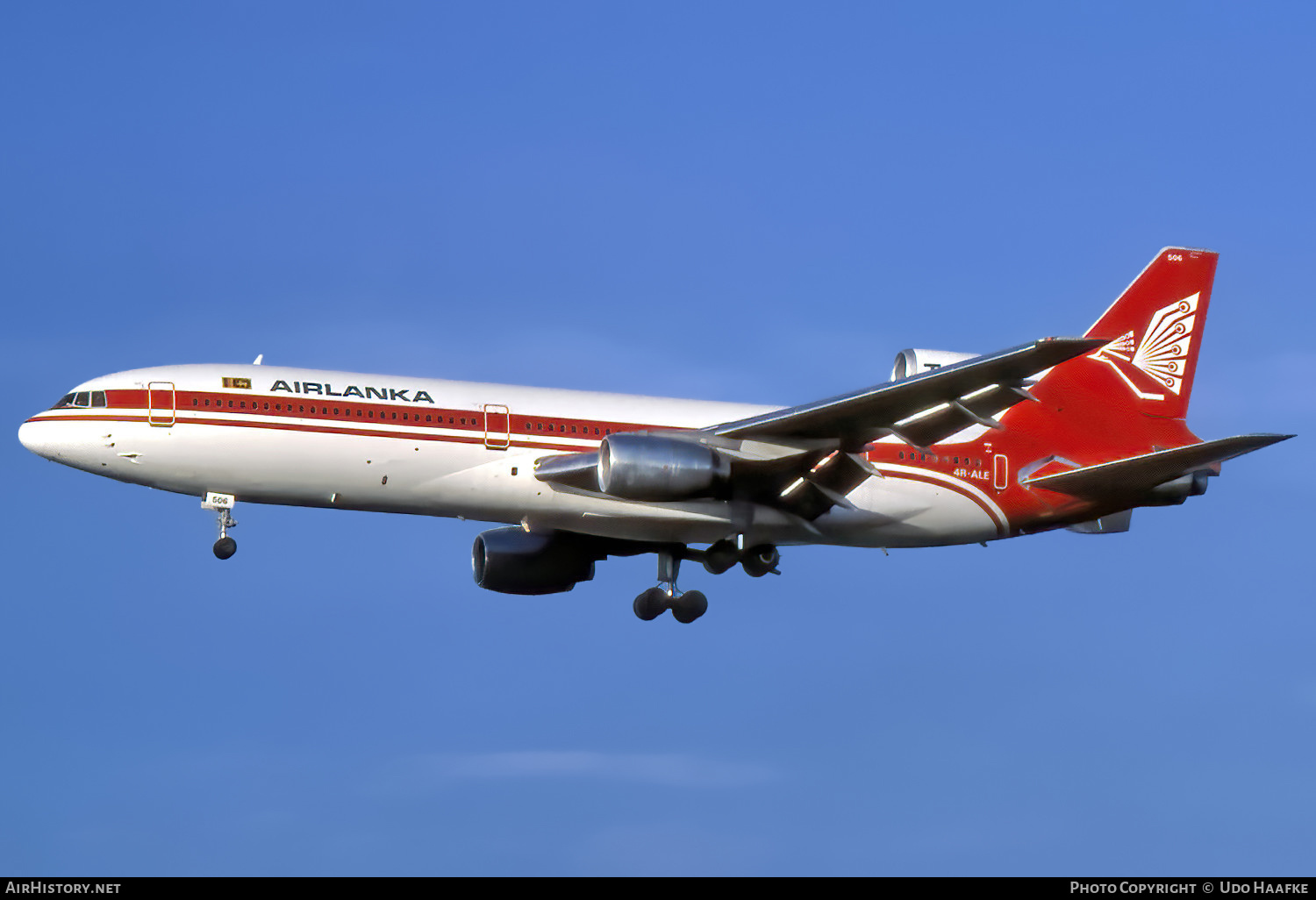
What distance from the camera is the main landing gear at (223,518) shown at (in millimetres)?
40375

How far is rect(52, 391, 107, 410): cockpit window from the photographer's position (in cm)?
4003

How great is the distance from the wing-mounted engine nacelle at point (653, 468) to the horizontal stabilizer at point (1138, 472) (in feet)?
33.4

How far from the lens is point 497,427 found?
135 ft

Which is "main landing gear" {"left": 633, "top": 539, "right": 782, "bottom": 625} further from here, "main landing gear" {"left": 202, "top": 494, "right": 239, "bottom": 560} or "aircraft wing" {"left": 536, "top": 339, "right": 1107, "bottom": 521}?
"main landing gear" {"left": 202, "top": 494, "right": 239, "bottom": 560}

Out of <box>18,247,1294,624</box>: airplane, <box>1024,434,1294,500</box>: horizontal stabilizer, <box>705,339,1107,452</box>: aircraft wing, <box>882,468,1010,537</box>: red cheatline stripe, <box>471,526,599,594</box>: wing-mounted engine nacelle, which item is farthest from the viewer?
<box>471,526,599,594</box>: wing-mounted engine nacelle

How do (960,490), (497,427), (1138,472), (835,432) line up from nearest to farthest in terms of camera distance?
1. (835,432)
2. (497,427)
3. (1138,472)
4. (960,490)

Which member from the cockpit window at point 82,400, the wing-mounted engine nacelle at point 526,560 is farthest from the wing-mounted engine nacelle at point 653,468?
the cockpit window at point 82,400

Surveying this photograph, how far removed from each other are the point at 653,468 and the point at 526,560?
27.5 feet

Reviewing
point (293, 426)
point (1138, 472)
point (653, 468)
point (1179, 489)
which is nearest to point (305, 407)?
point (293, 426)

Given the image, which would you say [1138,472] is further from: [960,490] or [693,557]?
[693,557]

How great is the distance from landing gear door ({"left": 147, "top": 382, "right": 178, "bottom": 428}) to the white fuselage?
0.09ft

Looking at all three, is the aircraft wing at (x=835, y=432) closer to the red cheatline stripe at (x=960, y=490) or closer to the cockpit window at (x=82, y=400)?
the red cheatline stripe at (x=960, y=490)

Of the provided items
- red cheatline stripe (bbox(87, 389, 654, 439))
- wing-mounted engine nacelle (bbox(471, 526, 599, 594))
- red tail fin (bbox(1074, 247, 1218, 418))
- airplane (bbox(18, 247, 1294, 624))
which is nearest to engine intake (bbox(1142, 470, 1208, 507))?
airplane (bbox(18, 247, 1294, 624))

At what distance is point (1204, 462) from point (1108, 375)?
16.1ft
